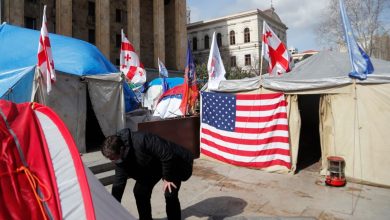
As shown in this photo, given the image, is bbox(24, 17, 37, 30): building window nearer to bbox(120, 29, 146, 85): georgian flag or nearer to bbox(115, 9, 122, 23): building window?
bbox(115, 9, 122, 23): building window

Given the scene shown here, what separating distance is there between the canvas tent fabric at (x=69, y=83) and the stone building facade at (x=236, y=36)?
4142 cm

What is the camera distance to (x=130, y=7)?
120 feet

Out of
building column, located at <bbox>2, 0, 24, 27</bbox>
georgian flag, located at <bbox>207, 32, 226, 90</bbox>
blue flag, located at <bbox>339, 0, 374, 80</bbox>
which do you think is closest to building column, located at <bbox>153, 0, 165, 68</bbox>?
building column, located at <bbox>2, 0, 24, 27</bbox>

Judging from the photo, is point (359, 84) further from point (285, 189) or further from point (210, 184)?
point (210, 184)

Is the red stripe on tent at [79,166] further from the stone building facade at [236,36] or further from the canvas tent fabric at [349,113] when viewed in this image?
the stone building facade at [236,36]

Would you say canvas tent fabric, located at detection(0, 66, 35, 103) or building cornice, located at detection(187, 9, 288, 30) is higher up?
building cornice, located at detection(187, 9, 288, 30)

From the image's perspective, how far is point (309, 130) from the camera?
14.0 metres

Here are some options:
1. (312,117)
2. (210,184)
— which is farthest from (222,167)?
(312,117)

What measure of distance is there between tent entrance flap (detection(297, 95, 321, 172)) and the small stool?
108 inches

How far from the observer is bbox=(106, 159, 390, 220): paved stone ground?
218 inches

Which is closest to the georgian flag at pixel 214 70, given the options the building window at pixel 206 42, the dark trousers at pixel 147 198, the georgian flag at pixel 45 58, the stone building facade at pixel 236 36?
the georgian flag at pixel 45 58

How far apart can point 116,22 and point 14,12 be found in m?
12.1

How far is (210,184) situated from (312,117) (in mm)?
8749

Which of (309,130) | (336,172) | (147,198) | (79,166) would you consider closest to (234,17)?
(309,130)
